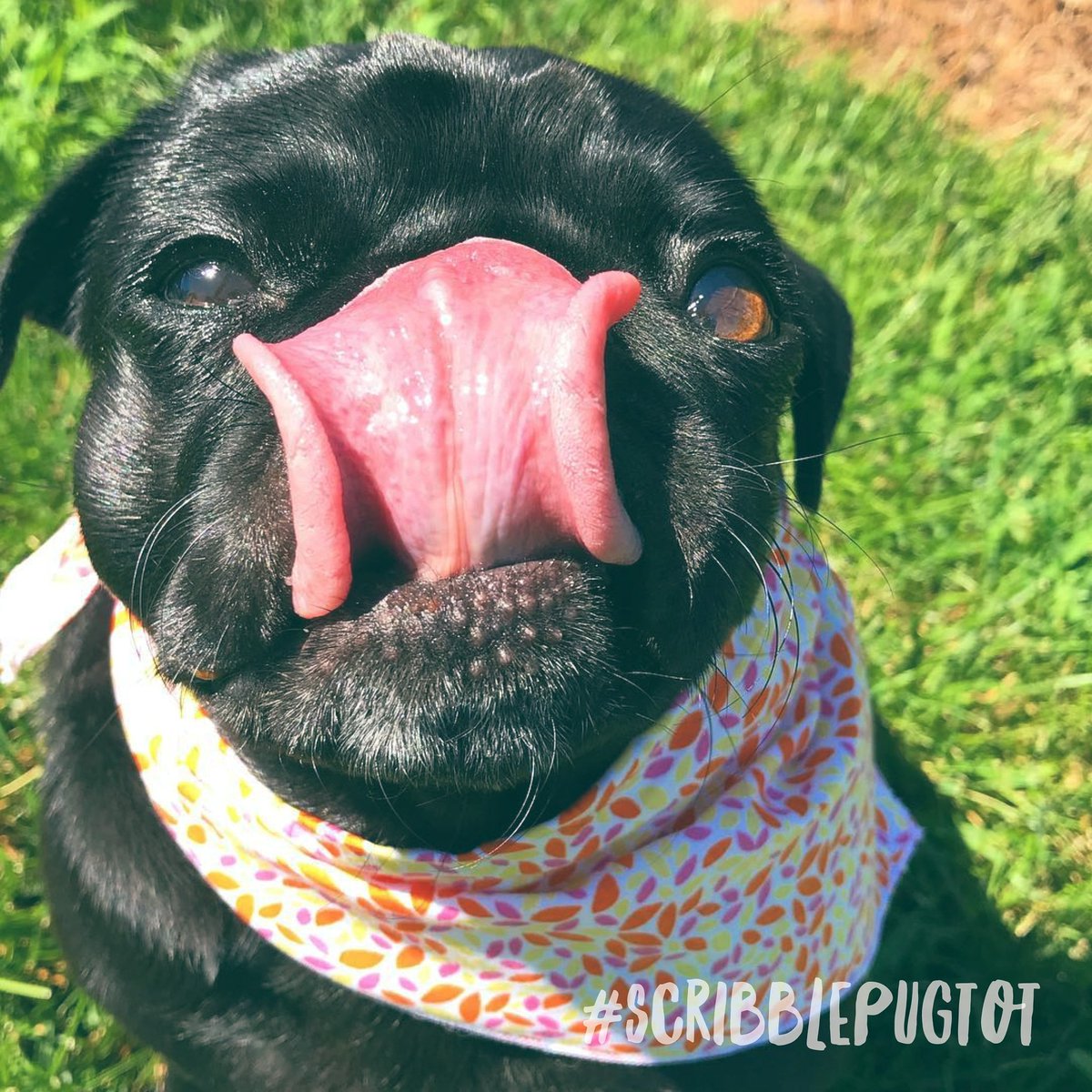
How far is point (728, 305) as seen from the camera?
1.54m

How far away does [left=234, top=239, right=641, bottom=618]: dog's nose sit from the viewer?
1.07 m

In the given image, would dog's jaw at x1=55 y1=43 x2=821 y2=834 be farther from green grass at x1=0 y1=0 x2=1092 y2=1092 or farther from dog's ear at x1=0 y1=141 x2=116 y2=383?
green grass at x1=0 y1=0 x2=1092 y2=1092

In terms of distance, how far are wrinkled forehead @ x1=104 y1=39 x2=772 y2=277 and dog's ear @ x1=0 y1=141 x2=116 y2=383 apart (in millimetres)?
266

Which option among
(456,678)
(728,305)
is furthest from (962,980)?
(456,678)

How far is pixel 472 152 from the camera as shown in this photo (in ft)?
4.75

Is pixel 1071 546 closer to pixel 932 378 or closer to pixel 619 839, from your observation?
pixel 932 378

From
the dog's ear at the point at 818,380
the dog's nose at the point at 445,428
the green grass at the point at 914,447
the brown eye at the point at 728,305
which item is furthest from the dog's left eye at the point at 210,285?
the green grass at the point at 914,447

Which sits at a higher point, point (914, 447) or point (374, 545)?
point (374, 545)

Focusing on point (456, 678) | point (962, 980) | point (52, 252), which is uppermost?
point (456, 678)

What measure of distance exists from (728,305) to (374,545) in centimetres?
69

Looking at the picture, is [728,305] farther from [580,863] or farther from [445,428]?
[580,863]

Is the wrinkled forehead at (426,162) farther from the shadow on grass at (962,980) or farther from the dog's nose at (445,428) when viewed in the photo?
the shadow on grass at (962,980)

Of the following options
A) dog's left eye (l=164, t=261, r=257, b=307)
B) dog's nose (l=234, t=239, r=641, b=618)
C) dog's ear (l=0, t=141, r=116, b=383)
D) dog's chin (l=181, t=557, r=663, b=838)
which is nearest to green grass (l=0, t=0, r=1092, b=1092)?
dog's ear (l=0, t=141, r=116, b=383)

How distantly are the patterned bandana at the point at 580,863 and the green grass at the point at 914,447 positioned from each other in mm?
797
